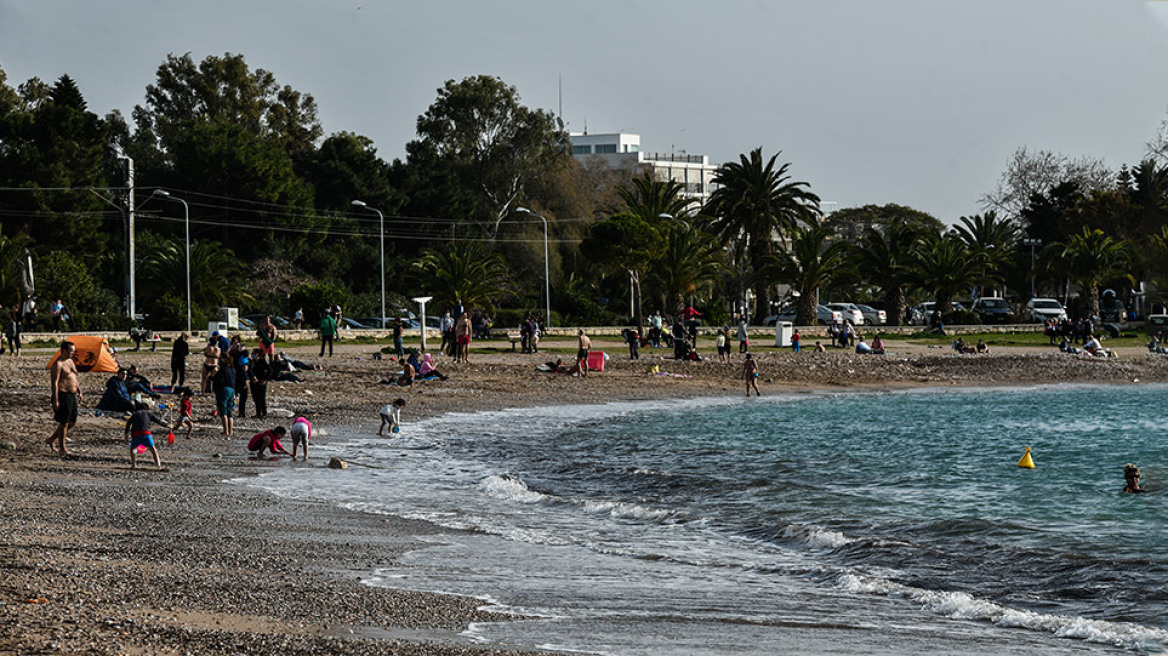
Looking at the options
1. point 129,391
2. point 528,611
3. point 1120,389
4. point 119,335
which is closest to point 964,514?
point 528,611

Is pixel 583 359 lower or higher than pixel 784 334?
lower

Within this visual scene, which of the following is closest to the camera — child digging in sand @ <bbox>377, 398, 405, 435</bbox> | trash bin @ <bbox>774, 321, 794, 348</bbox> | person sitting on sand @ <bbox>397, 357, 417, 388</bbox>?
child digging in sand @ <bbox>377, 398, 405, 435</bbox>

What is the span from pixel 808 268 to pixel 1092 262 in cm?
1742

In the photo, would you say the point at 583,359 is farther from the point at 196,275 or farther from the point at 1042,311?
the point at 1042,311

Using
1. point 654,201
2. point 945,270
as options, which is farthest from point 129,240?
point 945,270

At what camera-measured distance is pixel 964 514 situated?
15516mm

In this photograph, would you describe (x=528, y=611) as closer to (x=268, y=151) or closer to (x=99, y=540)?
(x=99, y=540)

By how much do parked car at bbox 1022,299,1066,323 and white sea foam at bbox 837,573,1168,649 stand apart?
57.1 m

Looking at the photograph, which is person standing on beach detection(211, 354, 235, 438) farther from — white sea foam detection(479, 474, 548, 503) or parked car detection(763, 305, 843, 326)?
parked car detection(763, 305, 843, 326)

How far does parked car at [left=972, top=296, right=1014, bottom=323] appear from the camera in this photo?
215 ft

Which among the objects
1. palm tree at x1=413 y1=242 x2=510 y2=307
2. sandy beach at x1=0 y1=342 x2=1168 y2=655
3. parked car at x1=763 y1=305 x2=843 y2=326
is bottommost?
sandy beach at x1=0 y1=342 x2=1168 y2=655

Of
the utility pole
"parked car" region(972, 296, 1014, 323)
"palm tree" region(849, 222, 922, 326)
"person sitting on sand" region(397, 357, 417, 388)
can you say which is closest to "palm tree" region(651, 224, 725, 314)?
"palm tree" region(849, 222, 922, 326)

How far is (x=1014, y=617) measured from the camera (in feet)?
30.9

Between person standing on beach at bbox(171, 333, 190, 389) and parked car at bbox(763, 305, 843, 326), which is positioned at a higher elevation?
parked car at bbox(763, 305, 843, 326)
